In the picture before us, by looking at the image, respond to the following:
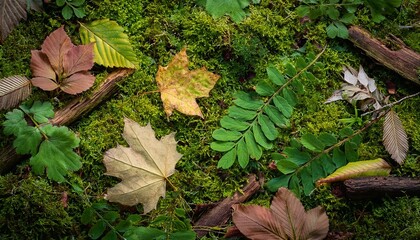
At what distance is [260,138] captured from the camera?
2305 millimetres

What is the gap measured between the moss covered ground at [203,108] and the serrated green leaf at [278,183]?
46mm

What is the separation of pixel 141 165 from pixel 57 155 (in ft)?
1.21

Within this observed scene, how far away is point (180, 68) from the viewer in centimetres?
243

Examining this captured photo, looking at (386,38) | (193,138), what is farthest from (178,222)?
(386,38)

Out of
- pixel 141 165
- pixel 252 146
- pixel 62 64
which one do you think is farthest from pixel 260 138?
pixel 62 64

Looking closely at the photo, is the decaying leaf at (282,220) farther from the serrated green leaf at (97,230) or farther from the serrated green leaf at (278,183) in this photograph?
the serrated green leaf at (97,230)

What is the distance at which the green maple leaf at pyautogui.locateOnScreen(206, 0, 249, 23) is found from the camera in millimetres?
1769

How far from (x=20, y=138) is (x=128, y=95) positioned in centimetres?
55

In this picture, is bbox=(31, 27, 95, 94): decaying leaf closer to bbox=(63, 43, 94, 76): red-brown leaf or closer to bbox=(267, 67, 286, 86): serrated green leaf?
bbox=(63, 43, 94, 76): red-brown leaf

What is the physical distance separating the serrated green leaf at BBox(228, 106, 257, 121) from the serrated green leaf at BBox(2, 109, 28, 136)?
0.95 m

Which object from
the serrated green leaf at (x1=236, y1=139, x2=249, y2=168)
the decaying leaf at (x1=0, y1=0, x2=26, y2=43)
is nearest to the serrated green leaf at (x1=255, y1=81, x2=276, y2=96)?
the serrated green leaf at (x1=236, y1=139, x2=249, y2=168)

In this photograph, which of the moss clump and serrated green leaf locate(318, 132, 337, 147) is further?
serrated green leaf locate(318, 132, 337, 147)

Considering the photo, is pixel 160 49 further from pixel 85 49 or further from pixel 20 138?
pixel 20 138

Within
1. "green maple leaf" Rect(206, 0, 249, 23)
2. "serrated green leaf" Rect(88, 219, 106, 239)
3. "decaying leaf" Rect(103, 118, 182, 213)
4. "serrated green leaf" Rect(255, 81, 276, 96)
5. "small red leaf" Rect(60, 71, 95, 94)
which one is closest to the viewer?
"green maple leaf" Rect(206, 0, 249, 23)
